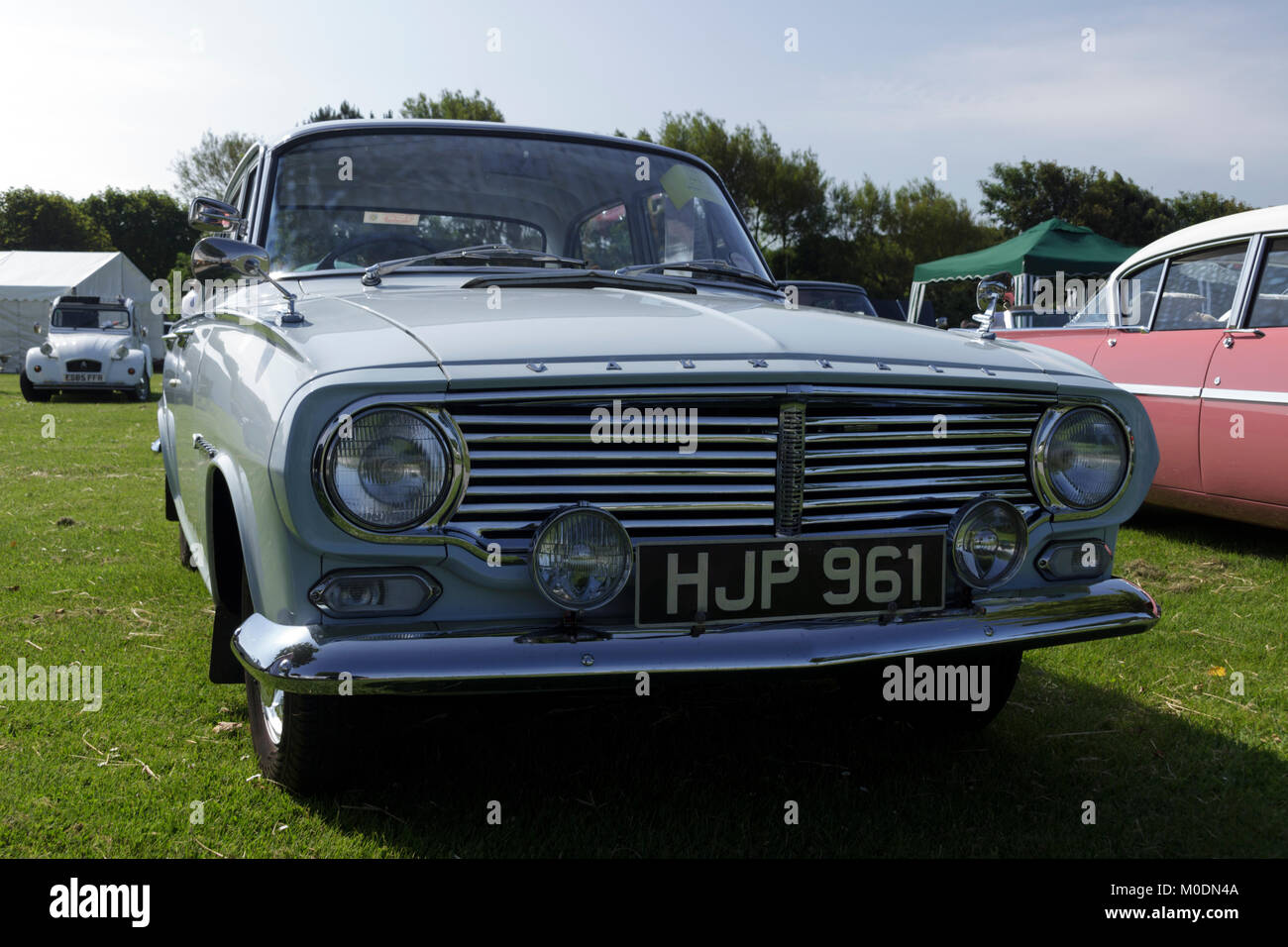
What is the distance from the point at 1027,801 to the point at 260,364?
1.97m

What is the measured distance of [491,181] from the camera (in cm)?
329

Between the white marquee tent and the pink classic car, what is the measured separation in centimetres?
2213

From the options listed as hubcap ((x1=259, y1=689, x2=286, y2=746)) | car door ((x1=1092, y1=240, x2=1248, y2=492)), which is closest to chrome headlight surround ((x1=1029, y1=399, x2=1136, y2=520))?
hubcap ((x1=259, y1=689, x2=286, y2=746))

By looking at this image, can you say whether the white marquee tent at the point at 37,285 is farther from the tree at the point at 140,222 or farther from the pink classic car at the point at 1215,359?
the tree at the point at 140,222

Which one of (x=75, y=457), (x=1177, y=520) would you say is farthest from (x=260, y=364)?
(x=75, y=457)

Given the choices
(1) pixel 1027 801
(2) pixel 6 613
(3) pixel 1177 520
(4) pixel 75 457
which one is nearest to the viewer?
(1) pixel 1027 801

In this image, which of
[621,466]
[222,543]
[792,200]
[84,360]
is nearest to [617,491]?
[621,466]

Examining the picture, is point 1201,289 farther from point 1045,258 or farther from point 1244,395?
point 1045,258

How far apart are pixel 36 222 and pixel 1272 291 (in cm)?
4779

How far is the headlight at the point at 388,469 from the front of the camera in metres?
1.88

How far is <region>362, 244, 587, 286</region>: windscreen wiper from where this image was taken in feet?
9.43

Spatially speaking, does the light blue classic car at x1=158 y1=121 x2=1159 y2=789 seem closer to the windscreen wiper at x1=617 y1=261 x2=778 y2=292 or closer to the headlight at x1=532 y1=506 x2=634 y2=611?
the headlight at x1=532 y1=506 x2=634 y2=611
